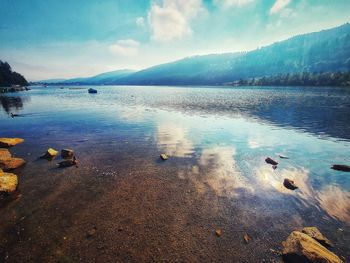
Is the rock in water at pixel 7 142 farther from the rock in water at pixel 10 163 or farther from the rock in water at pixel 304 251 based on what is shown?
the rock in water at pixel 304 251

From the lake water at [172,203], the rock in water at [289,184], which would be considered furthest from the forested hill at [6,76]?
the rock in water at [289,184]

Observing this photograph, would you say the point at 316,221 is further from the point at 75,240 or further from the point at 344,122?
the point at 344,122

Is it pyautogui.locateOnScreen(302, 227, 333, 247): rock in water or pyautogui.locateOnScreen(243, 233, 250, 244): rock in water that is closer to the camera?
pyautogui.locateOnScreen(302, 227, 333, 247): rock in water

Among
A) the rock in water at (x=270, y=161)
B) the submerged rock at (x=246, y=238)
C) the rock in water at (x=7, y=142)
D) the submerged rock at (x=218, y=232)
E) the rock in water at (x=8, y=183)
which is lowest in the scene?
the rock in water at (x=270, y=161)

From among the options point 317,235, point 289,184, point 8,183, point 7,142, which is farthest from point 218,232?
point 7,142

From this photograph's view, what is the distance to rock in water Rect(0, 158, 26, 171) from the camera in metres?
14.8

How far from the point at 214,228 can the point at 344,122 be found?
38503 millimetres

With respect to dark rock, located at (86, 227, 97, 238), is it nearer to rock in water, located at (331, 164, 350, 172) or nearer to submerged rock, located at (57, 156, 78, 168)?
submerged rock, located at (57, 156, 78, 168)

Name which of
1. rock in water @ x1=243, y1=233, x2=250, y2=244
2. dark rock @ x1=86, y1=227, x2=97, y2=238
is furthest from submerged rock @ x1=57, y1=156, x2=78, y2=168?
rock in water @ x1=243, y1=233, x2=250, y2=244

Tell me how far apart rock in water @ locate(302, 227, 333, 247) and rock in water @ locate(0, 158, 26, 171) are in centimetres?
2040

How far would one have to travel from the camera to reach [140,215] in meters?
9.91

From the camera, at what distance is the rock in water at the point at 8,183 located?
447 inches

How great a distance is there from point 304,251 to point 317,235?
195 centimetres

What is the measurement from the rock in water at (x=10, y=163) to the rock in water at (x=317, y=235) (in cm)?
2040
